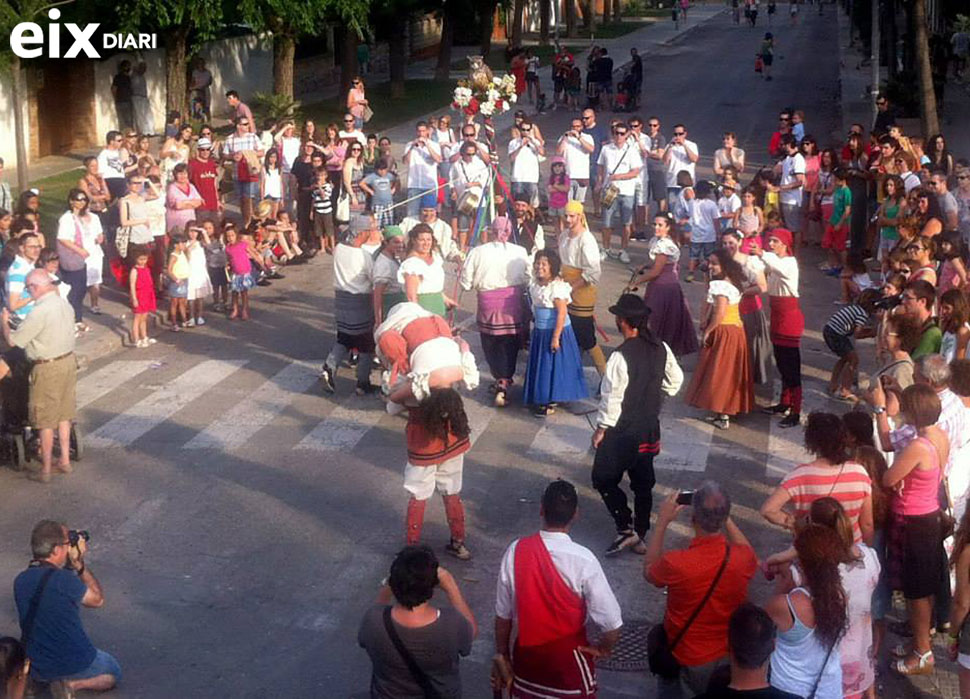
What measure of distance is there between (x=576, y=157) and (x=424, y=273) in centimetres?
831

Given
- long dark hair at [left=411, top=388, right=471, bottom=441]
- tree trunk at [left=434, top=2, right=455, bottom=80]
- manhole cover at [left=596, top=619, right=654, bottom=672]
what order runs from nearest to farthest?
1. manhole cover at [left=596, top=619, right=654, bottom=672]
2. long dark hair at [left=411, top=388, right=471, bottom=441]
3. tree trunk at [left=434, top=2, right=455, bottom=80]

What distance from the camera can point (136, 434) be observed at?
1293 cm

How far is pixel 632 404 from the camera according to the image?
9.57m

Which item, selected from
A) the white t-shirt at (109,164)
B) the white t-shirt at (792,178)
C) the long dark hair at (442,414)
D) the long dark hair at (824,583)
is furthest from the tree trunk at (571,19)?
the long dark hair at (824,583)

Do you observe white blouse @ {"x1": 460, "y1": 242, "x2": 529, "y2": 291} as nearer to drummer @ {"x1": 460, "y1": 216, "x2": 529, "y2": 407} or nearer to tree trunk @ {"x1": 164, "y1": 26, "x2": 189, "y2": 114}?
drummer @ {"x1": 460, "y1": 216, "x2": 529, "y2": 407}

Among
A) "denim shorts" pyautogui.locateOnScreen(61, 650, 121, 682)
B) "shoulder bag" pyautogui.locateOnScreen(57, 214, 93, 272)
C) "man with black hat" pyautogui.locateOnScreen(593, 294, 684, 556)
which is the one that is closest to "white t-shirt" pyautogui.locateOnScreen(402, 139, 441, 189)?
"shoulder bag" pyautogui.locateOnScreen(57, 214, 93, 272)

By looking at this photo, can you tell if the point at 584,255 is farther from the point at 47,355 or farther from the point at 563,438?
the point at 47,355

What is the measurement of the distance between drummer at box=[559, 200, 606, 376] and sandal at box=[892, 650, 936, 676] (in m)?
5.89

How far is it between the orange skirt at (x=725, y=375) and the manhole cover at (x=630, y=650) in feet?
13.7

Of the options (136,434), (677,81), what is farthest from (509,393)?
(677,81)

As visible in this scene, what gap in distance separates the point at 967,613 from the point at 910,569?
47.5 inches

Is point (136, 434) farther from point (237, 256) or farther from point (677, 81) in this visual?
point (677, 81)

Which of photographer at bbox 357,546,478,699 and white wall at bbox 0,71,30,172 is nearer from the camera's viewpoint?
photographer at bbox 357,546,478,699

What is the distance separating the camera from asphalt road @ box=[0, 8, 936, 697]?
8719mm
